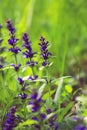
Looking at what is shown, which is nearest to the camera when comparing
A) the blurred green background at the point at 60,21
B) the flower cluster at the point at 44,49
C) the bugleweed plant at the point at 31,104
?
the bugleweed plant at the point at 31,104

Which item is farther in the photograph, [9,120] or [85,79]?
[85,79]

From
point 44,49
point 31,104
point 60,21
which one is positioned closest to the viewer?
point 31,104

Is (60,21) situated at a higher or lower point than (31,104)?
higher

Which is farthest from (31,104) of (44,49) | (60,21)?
(60,21)

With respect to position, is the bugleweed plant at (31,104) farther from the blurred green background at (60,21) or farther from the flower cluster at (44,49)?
the blurred green background at (60,21)

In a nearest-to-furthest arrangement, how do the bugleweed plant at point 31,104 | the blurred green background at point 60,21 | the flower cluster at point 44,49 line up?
the bugleweed plant at point 31,104
the flower cluster at point 44,49
the blurred green background at point 60,21

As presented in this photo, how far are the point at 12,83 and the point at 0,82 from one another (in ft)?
1.17

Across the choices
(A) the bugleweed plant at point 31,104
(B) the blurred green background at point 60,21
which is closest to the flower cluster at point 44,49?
(A) the bugleweed plant at point 31,104

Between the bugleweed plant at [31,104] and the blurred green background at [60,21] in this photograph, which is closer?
the bugleweed plant at [31,104]

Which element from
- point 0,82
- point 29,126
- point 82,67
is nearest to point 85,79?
point 82,67

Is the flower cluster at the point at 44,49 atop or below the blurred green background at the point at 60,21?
below

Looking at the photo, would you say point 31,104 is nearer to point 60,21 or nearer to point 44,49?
point 44,49

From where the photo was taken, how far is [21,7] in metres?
5.45

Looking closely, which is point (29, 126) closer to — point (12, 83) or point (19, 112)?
point (19, 112)
